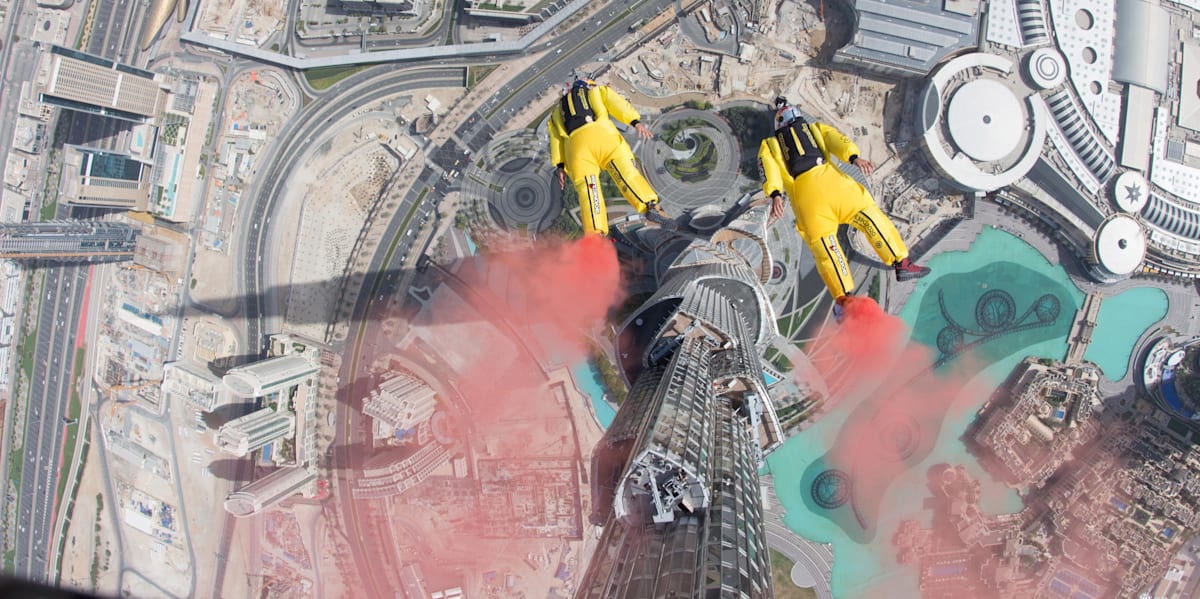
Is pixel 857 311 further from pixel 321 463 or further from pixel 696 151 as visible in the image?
pixel 321 463

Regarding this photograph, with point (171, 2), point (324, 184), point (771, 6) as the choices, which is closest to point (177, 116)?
point (171, 2)

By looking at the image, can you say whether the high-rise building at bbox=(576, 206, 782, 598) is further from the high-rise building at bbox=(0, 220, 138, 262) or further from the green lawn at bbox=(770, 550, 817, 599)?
the high-rise building at bbox=(0, 220, 138, 262)

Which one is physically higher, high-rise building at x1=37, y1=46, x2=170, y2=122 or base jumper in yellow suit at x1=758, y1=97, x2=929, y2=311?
high-rise building at x1=37, y1=46, x2=170, y2=122

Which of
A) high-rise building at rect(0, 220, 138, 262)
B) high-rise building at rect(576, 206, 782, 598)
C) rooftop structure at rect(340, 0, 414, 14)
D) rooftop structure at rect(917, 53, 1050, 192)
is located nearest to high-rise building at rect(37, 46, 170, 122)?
high-rise building at rect(0, 220, 138, 262)

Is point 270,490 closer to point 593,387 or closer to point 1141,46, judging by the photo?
point 593,387

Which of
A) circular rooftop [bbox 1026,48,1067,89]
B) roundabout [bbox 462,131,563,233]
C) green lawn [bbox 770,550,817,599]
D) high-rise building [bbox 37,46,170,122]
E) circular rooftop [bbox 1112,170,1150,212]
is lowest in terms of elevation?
green lawn [bbox 770,550,817,599]

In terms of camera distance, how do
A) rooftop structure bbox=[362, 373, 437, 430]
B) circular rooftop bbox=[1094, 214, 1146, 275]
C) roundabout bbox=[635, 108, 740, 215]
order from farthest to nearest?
1. roundabout bbox=[635, 108, 740, 215]
2. rooftop structure bbox=[362, 373, 437, 430]
3. circular rooftop bbox=[1094, 214, 1146, 275]
